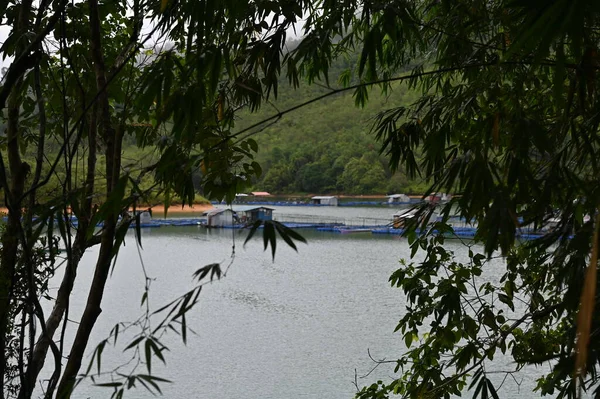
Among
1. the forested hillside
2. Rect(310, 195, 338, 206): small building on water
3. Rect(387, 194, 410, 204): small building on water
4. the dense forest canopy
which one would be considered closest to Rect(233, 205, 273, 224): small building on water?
the dense forest canopy

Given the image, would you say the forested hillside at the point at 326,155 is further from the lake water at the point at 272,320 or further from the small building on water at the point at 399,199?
the lake water at the point at 272,320

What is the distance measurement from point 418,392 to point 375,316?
6.43 m

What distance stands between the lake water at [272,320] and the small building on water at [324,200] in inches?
333

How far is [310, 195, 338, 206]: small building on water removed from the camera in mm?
Result: 22031

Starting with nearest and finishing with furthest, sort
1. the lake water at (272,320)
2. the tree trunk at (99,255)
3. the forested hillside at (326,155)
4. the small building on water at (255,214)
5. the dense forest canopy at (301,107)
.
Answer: the dense forest canopy at (301,107) < the small building on water at (255,214) < the tree trunk at (99,255) < the lake water at (272,320) < the forested hillside at (326,155)

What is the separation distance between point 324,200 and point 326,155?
12.4ft

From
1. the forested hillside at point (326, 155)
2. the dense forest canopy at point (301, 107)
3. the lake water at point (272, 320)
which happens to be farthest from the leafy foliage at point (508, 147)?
the forested hillside at point (326, 155)

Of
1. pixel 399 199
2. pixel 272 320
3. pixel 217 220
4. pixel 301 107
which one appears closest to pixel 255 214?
pixel 301 107

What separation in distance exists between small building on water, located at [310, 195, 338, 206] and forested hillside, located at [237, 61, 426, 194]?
24cm

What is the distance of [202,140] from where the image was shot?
1246 millimetres

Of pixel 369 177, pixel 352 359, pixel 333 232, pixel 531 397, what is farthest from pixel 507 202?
pixel 369 177

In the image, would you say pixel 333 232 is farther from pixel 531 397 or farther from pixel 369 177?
pixel 531 397

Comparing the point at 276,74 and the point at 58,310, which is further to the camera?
→ the point at 58,310

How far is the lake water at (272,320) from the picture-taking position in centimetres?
625
